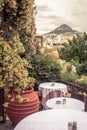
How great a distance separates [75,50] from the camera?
18359 millimetres

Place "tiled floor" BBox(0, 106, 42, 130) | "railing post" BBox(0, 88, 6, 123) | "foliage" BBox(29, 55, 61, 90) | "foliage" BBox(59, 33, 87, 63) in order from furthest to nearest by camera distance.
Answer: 1. "foliage" BBox(59, 33, 87, 63)
2. "foliage" BBox(29, 55, 61, 90)
3. "railing post" BBox(0, 88, 6, 123)
4. "tiled floor" BBox(0, 106, 42, 130)

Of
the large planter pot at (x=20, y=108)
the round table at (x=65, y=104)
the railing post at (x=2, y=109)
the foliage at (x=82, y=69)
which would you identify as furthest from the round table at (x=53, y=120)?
the foliage at (x=82, y=69)

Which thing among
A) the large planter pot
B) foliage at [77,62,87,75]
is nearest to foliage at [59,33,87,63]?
foliage at [77,62,87,75]

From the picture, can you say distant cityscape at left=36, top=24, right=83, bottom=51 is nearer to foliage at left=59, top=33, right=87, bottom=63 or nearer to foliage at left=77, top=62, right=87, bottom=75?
foliage at left=59, top=33, right=87, bottom=63

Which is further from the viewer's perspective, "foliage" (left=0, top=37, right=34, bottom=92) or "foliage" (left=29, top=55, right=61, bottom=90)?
"foliage" (left=29, top=55, right=61, bottom=90)

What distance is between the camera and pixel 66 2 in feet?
62.3

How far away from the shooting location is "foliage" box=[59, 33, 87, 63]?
17844 millimetres

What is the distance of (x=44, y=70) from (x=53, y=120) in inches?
245

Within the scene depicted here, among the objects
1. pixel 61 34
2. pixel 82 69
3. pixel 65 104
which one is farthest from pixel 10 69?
pixel 61 34

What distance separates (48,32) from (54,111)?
15.0m

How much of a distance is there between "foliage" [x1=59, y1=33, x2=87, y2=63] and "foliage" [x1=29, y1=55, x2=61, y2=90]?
7.56 meters

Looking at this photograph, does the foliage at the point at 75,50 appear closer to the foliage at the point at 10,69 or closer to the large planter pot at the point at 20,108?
the large planter pot at the point at 20,108

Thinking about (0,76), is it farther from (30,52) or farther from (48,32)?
(48,32)

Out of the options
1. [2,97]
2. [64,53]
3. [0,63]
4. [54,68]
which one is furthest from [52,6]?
[0,63]
